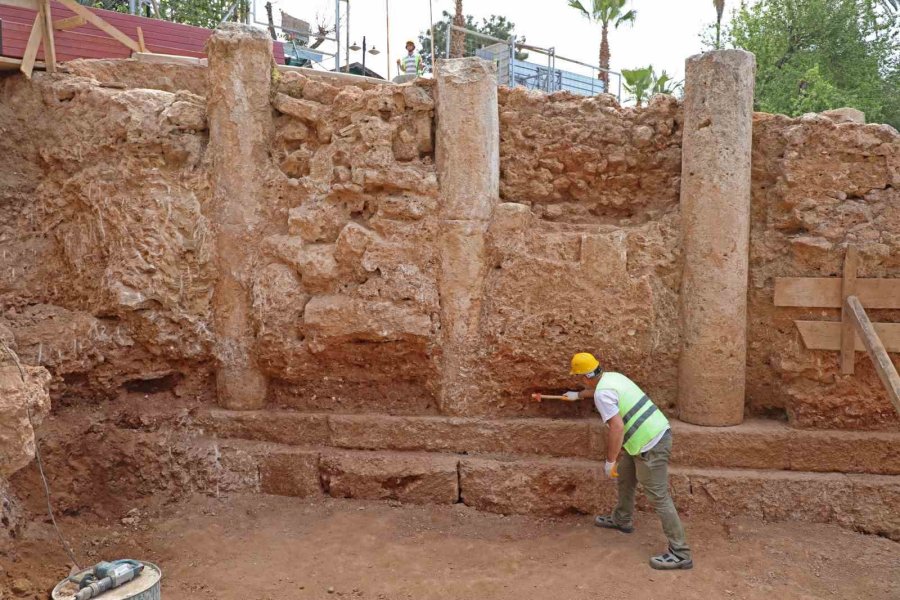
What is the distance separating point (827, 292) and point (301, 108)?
164 inches

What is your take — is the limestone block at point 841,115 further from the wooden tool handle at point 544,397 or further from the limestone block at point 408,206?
the limestone block at point 408,206

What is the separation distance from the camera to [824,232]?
17.8 feet

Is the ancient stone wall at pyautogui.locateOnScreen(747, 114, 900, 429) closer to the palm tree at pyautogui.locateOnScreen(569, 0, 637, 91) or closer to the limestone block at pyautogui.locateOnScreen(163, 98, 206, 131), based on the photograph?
the limestone block at pyautogui.locateOnScreen(163, 98, 206, 131)

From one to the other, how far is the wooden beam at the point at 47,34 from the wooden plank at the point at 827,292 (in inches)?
233

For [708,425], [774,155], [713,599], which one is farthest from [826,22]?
[713,599]

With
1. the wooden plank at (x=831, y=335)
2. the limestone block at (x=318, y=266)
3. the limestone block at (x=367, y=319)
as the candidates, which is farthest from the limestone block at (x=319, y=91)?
the wooden plank at (x=831, y=335)

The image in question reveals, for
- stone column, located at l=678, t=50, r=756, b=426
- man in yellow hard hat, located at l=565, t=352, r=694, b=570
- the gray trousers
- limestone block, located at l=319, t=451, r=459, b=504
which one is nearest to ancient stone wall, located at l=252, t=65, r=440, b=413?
limestone block, located at l=319, t=451, r=459, b=504

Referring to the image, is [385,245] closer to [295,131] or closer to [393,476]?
[295,131]

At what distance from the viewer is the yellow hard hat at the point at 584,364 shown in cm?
516

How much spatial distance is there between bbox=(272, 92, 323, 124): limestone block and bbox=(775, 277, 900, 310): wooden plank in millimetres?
3697

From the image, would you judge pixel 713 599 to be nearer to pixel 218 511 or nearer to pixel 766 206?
pixel 766 206

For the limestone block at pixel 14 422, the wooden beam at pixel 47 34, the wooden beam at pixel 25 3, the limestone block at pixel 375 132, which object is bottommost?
the limestone block at pixel 14 422

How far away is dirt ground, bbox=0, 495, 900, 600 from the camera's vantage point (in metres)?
4.60

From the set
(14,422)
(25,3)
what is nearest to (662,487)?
(14,422)
